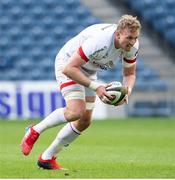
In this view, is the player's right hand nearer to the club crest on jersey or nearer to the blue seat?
the club crest on jersey

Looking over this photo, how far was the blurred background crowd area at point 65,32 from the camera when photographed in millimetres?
22125

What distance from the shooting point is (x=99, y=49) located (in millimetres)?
8133

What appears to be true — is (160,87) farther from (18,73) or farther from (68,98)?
(68,98)

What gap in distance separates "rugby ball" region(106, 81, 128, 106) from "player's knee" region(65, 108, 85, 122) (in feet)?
1.19

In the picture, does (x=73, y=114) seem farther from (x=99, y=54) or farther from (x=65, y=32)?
(x=65, y=32)

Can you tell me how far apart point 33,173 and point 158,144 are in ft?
16.7

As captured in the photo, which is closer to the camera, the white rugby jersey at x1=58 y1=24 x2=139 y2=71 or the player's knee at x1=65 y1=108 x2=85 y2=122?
the white rugby jersey at x1=58 y1=24 x2=139 y2=71

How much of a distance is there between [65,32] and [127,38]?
50.7 ft

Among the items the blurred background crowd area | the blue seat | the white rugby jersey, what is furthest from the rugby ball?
the blue seat

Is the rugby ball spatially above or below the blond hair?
below

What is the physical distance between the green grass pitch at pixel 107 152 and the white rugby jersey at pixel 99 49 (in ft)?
3.74

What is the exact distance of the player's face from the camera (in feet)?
26.1

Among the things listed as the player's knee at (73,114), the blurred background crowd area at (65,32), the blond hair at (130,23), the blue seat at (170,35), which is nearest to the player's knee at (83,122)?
the player's knee at (73,114)

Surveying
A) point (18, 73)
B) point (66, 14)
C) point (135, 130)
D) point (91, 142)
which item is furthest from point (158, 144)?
point (66, 14)
